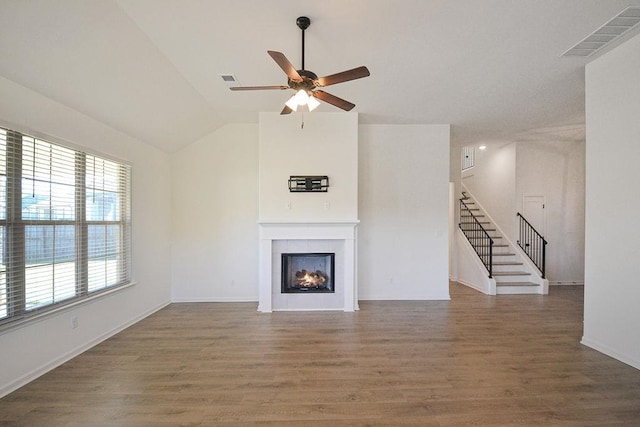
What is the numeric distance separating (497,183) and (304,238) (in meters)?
5.70

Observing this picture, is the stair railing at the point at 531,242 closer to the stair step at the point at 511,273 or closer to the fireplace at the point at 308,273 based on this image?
the stair step at the point at 511,273

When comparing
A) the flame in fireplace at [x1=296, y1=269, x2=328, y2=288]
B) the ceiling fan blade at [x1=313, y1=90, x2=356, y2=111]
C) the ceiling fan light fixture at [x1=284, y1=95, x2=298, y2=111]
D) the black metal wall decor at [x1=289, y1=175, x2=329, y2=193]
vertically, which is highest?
the ceiling fan blade at [x1=313, y1=90, x2=356, y2=111]

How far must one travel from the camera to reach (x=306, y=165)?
4.83 meters

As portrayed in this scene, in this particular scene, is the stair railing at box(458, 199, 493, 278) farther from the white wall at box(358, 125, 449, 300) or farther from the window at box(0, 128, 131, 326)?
the window at box(0, 128, 131, 326)

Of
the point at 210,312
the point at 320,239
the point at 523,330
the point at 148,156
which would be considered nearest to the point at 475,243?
the point at 523,330

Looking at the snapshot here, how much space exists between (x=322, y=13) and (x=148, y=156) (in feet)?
12.0

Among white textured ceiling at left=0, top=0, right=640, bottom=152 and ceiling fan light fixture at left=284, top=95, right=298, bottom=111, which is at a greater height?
white textured ceiling at left=0, top=0, right=640, bottom=152

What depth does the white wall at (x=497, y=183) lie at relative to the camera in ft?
22.8

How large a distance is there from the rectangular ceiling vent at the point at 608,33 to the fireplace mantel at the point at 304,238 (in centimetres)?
338

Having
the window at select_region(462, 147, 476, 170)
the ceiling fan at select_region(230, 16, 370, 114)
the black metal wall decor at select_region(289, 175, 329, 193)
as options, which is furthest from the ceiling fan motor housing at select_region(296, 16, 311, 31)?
the window at select_region(462, 147, 476, 170)

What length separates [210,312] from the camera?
15.5 ft

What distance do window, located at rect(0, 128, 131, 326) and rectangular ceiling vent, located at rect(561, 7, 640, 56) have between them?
5611 millimetres

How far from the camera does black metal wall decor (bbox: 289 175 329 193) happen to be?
15.6ft

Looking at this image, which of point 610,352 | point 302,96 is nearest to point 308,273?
point 302,96
